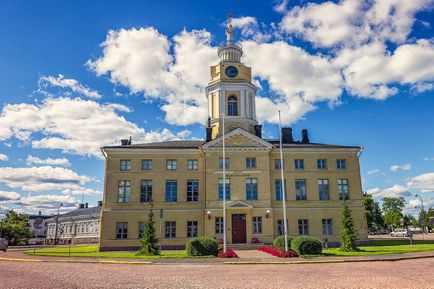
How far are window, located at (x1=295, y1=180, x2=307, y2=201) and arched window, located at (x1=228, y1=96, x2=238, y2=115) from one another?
11.2 meters

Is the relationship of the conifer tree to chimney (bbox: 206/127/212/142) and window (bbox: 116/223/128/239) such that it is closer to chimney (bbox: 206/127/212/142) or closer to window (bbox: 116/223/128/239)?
chimney (bbox: 206/127/212/142)

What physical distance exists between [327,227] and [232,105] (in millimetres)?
17676

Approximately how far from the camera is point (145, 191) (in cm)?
3919

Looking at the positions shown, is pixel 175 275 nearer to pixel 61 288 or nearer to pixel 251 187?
pixel 61 288

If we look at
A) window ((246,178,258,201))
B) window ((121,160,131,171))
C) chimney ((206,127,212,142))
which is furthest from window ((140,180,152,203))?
window ((246,178,258,201))

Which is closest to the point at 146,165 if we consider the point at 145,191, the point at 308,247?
the point at 145,191

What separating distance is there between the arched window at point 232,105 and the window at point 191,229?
45.7 feet

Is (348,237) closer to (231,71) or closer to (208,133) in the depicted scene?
(208,133)

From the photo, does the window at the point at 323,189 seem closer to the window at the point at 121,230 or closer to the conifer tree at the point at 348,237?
the conifer tree at the point at 348,237

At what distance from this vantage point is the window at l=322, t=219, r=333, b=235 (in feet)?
130

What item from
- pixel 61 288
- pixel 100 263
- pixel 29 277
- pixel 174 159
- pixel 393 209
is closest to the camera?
pixel 61 288

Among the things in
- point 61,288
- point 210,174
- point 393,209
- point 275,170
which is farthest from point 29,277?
point 393,209

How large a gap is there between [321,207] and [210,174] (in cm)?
1258

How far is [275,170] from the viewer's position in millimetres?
40438
